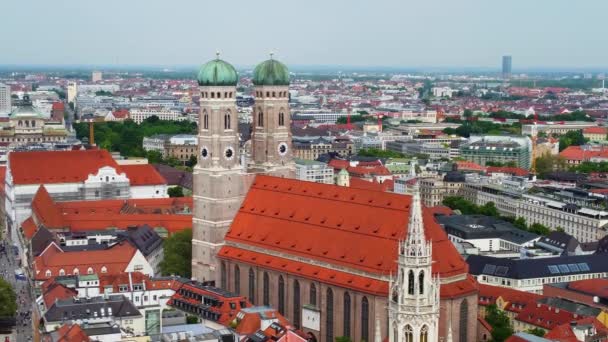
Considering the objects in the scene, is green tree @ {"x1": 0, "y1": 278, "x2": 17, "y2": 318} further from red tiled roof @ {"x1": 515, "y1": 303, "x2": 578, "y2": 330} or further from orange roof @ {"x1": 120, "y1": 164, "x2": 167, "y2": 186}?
orange roof @ {"x1": 120, "y1": 164, "x2": 167, "y2": 186}

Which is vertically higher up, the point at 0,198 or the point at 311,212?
the point at 311,212

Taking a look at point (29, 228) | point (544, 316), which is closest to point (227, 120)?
point (544, 316)

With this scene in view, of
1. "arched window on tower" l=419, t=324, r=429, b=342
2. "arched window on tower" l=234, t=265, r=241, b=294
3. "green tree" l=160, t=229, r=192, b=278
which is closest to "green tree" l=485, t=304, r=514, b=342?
"arched window on tower" l=234, t=265, r=241, b=294

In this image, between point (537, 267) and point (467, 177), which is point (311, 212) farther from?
point (467, 177)

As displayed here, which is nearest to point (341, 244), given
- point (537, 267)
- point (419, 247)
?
point (537, 267)

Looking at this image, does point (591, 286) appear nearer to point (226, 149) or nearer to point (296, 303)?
point (296, 303)

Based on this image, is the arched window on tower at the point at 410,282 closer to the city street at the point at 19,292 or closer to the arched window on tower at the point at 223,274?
the arched window on tower at the point at 223,274
